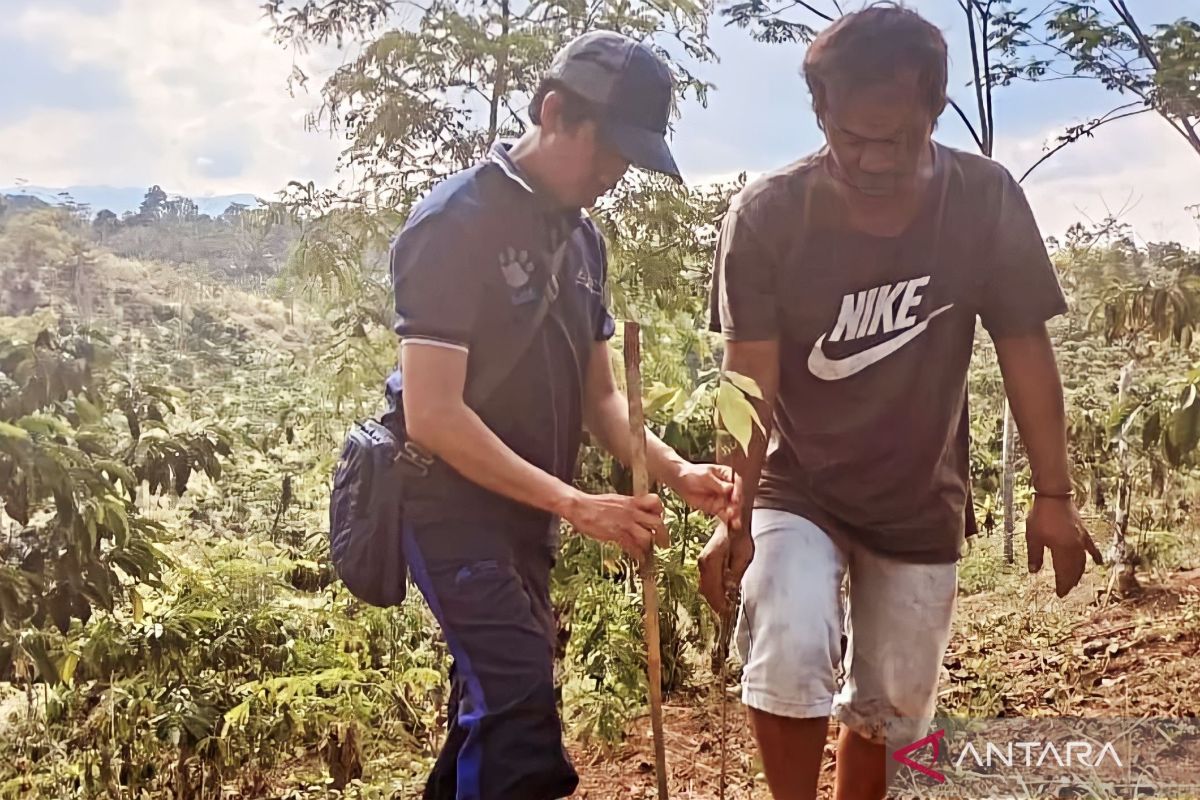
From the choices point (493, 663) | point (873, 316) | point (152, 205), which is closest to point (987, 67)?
point (873, 316)

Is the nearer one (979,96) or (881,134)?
(881,134)

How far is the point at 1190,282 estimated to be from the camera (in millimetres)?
2479

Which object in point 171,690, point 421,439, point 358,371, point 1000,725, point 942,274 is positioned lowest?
point 1000,725

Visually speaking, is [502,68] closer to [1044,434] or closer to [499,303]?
[499,303]

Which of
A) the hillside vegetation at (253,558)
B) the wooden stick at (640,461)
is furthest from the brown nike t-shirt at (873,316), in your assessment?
the wooden stick at (640,461)

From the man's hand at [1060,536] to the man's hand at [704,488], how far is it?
664 millimetres

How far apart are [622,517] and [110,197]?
127 centimetres

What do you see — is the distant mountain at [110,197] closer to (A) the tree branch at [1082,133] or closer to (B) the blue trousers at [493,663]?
(B) the blue trousers at [493,663]

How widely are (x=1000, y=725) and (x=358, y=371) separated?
168 cm

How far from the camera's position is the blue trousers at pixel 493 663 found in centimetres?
171

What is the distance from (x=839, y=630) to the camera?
185cm

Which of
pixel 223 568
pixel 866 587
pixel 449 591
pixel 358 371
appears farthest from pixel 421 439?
pixel 866 587

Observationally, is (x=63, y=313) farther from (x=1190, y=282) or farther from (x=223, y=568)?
(x=1190, y=282)

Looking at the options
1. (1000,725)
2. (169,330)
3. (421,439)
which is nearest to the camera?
(421,439)
